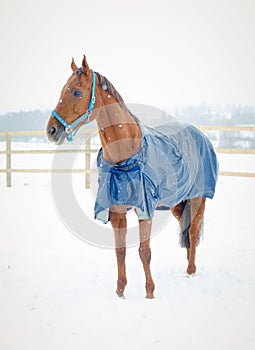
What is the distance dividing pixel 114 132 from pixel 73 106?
36 cm

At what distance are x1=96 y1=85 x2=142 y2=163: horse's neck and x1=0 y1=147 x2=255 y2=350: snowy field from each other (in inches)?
46.0

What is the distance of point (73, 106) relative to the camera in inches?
86.1

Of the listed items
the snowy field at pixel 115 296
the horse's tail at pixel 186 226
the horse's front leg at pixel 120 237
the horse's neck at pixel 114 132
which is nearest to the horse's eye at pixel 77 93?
the horse's neck at pixel 114 132

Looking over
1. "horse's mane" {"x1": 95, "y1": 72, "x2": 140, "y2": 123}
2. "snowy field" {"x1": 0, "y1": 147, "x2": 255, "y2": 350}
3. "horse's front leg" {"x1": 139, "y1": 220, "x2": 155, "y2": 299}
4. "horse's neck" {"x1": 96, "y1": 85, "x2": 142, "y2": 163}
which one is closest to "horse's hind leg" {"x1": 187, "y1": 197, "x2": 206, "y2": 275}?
"snowy field" {"x1": 0, "y1": 147, "x2": 255, "y2": 350}

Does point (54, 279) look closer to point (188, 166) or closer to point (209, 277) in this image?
point (209, 277)

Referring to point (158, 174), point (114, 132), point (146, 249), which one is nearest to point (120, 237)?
point (146, 249)

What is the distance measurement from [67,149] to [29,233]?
4.18 m

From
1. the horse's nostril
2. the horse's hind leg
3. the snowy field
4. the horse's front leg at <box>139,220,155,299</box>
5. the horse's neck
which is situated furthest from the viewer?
the horse's hind leg

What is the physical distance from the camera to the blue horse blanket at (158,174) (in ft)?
7.39

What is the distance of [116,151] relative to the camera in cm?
227

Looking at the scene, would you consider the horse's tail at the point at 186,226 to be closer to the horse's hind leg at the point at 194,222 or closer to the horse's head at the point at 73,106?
the horse's hind leg at the point at 194,222

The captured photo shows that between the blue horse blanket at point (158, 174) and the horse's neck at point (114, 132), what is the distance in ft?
0.19

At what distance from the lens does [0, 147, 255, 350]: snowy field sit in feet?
6.10

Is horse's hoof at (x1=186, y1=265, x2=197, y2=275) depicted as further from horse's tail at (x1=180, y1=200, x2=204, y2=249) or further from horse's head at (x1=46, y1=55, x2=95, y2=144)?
horse's head at (x1=46, y1=55, x2=95, y2=144)
